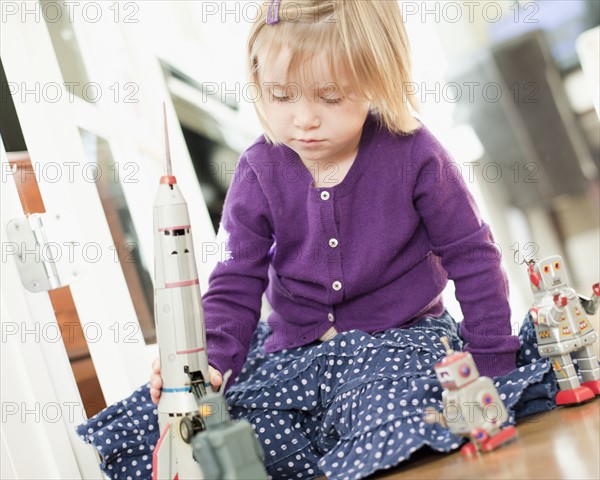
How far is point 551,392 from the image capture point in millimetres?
1057

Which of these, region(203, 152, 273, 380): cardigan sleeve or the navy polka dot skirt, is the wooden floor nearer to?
the navy polka dot skirt

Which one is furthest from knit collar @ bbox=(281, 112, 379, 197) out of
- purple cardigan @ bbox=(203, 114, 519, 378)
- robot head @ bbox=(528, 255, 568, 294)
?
robot head @ bbox=(528, 255, 568, 294)

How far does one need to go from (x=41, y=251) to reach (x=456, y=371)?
60 centimetres

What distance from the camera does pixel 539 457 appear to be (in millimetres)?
869

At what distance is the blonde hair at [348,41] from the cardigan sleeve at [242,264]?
204 mm

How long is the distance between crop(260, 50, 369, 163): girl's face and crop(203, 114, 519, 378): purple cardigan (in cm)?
10

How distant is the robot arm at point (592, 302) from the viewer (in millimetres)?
1100

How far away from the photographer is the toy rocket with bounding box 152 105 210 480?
3.03 feet

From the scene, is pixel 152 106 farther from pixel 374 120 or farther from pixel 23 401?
pixel 23 401

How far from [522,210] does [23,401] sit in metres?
2.44
